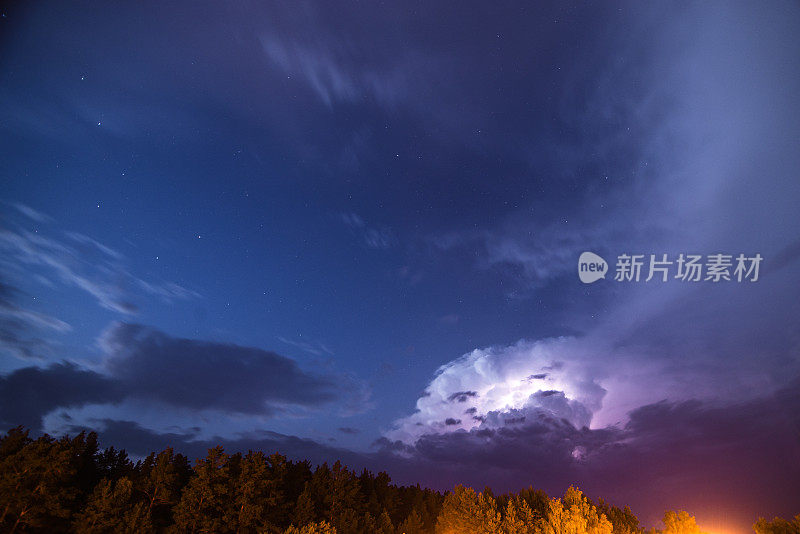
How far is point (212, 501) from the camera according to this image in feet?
163

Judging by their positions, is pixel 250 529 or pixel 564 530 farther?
pixel 564 530

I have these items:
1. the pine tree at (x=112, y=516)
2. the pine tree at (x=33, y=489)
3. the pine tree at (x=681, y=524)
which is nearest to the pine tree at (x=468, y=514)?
the pine tree at (x=681, y=524)

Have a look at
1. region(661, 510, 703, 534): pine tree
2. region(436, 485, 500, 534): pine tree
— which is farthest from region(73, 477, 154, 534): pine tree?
region(661, 510, 703, 534): pine tree

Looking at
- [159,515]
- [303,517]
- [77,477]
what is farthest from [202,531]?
[77,477]

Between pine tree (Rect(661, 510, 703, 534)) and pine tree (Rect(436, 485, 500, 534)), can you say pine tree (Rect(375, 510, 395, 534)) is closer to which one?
pine tree (Rect(436, 485, 500, 534))

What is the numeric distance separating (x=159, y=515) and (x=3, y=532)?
1723 cm

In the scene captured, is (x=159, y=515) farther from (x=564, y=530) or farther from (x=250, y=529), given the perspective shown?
(x=564, y=530)

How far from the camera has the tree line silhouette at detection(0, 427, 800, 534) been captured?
135 feet

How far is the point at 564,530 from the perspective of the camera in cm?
5856

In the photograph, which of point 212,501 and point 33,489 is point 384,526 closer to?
point 212,501

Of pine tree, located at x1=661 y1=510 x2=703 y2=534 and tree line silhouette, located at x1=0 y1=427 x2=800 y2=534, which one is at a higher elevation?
pine tree, located at x1=661 y1=510 x2=703 y2=534

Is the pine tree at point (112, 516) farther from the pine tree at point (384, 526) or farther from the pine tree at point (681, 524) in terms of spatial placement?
the pine tree at point (681, 524)

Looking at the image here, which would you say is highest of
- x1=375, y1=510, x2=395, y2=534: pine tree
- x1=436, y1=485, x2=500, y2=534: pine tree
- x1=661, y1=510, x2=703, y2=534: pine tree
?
x1=661, y1=510, x2=703, y2=534: pine tree

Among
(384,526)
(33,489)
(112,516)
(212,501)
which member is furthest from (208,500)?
(384,526)
